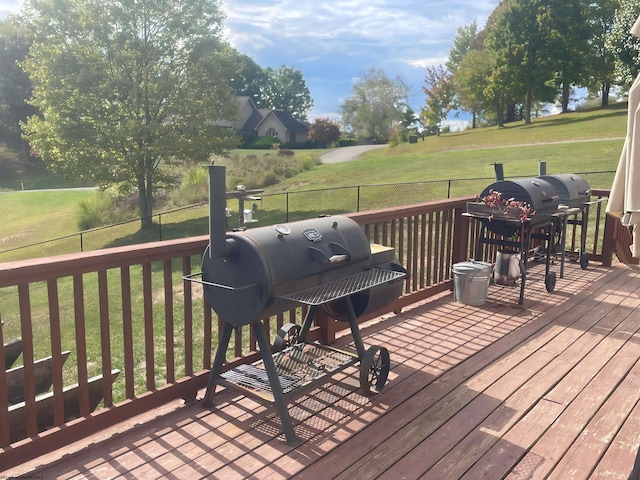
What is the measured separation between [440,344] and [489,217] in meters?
1.64

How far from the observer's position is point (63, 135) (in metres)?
15.2

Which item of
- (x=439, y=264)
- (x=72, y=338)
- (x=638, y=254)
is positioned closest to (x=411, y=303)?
(x=439, y=264)

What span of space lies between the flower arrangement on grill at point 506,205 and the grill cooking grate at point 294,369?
2404 millimetres

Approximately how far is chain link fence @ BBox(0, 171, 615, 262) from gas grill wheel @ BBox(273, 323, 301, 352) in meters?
10.7

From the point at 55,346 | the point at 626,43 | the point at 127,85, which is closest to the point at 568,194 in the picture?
the point at 55,346

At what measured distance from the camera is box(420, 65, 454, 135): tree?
4384 cm

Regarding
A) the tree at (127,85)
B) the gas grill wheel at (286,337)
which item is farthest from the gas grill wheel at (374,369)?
the tree at (127,85)

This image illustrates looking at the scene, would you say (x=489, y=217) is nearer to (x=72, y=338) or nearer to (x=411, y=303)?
(x=411, y=303)

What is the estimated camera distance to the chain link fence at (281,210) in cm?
1460

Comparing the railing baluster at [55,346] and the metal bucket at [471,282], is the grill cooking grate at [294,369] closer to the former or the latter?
the railing baluster at [55,346]

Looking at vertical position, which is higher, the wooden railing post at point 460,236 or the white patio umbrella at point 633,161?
the white patio umbrella at point 633,161

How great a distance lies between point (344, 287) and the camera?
2.73 m

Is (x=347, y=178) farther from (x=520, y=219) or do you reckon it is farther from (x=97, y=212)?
(x=520, y=219)

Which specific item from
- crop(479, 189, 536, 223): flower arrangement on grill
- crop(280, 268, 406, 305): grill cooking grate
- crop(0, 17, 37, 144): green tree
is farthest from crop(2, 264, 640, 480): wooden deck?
crop(0, 17, 37, 144): green tree
